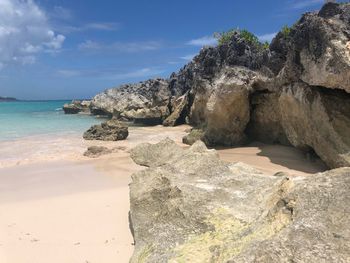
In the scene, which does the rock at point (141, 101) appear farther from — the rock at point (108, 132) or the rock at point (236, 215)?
the rock at point (236, 215)

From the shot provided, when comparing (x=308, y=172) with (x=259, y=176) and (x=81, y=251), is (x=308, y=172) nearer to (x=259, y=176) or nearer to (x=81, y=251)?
(x=259, y=176)

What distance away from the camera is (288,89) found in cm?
1045

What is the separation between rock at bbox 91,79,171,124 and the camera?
28234 millimetres

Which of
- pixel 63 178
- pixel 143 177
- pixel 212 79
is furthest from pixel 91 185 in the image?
pixel 212 79

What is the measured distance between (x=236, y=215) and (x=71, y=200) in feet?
13.5

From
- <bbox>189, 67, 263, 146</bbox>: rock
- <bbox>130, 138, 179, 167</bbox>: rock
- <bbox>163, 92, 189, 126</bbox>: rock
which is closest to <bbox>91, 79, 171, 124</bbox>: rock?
<bbox>163, 92, 189, 126</bbox>: rock

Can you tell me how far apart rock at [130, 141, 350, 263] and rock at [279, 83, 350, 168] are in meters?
3.58

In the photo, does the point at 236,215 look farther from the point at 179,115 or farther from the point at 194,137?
the point at 179,115

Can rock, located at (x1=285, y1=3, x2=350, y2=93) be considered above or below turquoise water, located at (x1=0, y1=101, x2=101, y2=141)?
above

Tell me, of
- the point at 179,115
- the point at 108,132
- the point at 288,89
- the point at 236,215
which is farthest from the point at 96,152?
the point at 179,115

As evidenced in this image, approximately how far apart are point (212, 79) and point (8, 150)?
8659 millimetres

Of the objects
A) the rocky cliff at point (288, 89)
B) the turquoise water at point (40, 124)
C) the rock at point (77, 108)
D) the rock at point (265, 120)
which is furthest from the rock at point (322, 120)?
the rock at point (77, 108)

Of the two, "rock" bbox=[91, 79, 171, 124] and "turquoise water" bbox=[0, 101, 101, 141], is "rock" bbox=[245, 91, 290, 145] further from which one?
"rock" bbox=[91, 79, 171, 124]

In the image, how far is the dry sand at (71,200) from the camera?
5094 mm
